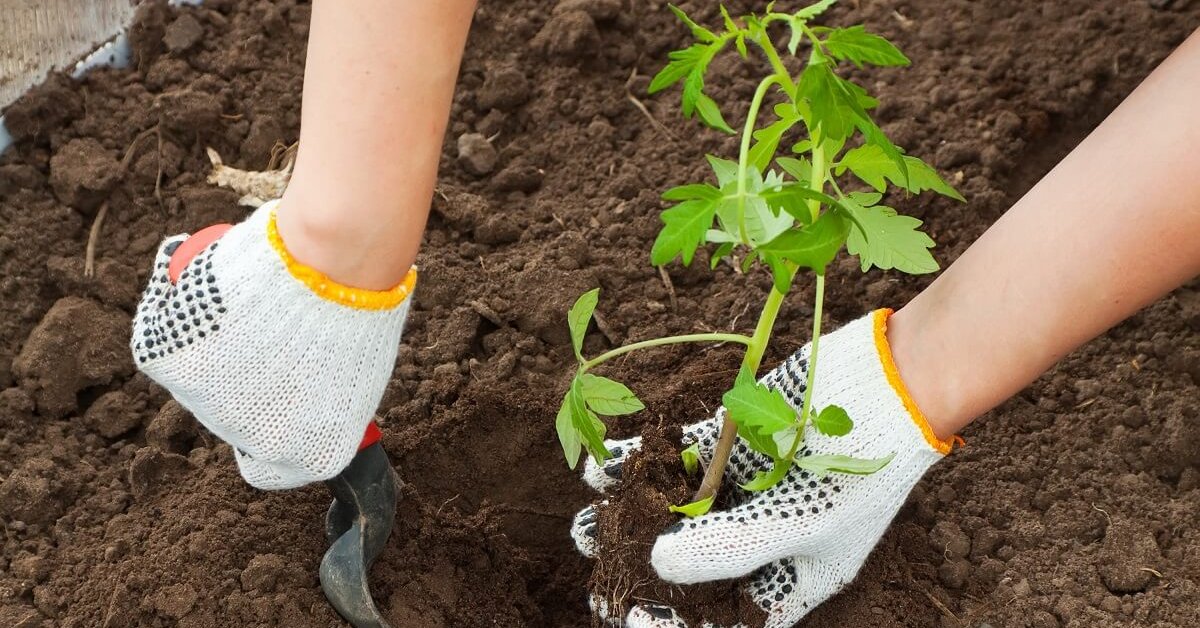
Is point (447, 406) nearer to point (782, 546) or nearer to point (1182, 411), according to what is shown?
point (782, 546)

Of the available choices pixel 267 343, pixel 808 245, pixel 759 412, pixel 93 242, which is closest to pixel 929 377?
pixel 759 412

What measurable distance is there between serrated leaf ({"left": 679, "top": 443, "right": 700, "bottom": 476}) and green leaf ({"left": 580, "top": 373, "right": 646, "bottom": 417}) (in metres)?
0.21

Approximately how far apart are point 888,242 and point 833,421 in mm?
205

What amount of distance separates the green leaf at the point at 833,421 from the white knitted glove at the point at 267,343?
50 cm

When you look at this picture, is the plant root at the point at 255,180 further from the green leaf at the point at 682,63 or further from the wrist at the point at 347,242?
the green leaf at the point at 682,63

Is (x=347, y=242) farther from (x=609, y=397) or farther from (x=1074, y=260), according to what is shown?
(x=1074, y=260)

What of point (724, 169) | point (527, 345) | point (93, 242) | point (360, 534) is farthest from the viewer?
point (93, 242)

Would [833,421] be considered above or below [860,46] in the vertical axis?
below

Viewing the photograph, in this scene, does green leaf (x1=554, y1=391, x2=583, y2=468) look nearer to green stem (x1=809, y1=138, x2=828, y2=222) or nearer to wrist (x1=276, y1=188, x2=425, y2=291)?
wrist (x1=276, y1=188, x2=425, y2=291)

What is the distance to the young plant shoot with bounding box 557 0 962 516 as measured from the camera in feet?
3.50

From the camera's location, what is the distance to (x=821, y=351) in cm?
A: 154

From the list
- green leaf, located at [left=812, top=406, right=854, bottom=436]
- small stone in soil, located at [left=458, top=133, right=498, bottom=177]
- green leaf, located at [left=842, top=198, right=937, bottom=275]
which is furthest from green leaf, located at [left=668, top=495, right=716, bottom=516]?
small stone in soil, located at [left=458, top=133, right=498, bottom=177]

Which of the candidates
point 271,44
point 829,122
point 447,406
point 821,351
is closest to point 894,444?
point 821,351

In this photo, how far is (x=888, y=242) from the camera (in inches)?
49.3
